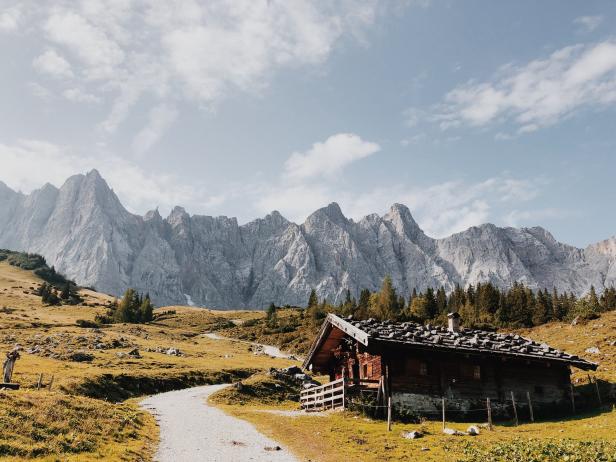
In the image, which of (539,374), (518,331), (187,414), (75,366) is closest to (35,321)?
(75,366)

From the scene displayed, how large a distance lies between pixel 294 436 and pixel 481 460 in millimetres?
9456

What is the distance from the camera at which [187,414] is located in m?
31.5

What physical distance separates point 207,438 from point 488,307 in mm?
102761

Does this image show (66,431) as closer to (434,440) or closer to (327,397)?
(434,440)

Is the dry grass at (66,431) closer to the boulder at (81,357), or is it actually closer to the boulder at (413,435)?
the boulder at (413,435)

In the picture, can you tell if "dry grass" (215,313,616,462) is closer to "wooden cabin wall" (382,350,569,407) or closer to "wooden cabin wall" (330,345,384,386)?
"wooden cabin wall" (382,350,569,407)

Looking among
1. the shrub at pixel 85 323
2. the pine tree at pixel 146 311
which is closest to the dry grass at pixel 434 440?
the shrub at pixel 85 323

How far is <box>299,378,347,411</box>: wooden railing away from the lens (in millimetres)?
30094

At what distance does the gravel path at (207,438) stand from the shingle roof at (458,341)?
9357 millimetres

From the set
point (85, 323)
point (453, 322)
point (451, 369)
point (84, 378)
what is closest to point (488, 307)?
point (453, 322)

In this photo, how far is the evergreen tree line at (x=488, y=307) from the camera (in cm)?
9244

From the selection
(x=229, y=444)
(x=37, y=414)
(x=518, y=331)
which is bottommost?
(x=229, y=444)

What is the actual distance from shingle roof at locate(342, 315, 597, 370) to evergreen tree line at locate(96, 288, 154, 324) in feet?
358

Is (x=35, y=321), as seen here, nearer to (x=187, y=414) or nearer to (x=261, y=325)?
(x=261, y=325)
